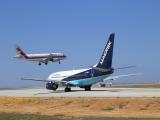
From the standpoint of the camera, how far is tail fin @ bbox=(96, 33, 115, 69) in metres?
88.4

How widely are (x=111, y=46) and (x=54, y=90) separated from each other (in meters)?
13.9

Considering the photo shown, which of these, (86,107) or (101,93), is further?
(101,93)

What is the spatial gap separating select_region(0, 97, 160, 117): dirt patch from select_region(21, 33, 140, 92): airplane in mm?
22565

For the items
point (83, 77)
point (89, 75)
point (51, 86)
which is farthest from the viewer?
point (51, 86)

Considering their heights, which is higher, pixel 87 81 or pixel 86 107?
pixel 87 81

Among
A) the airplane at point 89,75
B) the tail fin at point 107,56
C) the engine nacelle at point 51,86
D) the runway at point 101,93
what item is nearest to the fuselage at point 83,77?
the airplane at point 89,75

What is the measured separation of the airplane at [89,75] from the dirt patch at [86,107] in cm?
2256

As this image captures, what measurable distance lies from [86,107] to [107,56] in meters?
32.8

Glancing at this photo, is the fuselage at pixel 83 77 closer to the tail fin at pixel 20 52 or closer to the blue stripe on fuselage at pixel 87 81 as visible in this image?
the blue stripe on fuselage at pixel 87 81

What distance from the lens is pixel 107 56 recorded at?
89000 millimetres

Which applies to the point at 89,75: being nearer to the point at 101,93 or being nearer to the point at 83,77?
the point at 83,77

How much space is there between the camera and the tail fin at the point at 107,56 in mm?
88375

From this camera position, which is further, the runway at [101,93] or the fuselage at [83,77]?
the fuselage at [83,77]

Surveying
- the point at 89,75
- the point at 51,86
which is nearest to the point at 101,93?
the point at 89,75
